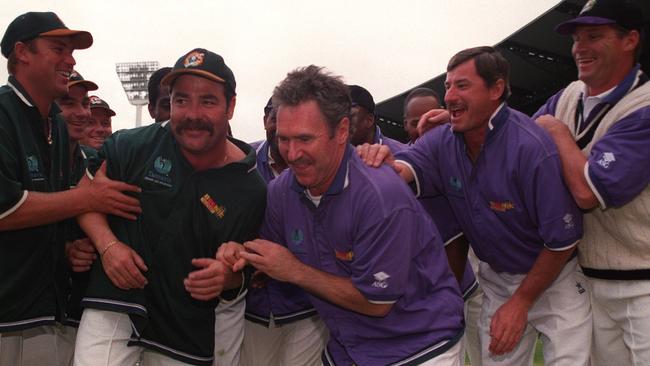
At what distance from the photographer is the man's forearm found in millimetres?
2553

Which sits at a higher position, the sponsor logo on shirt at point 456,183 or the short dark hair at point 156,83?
the short dark hair at point 156,83

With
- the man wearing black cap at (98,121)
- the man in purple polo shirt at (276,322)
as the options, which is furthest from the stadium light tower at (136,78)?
the man in purple polo shirt at (276,322)

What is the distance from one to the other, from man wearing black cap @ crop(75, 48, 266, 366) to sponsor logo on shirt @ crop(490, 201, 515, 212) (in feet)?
3.96

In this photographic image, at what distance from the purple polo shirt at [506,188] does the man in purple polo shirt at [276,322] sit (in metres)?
1.09

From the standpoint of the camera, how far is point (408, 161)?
3328 mm

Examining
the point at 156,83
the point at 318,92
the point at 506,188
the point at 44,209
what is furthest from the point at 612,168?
the point at 156,83

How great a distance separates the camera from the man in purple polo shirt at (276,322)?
366cm

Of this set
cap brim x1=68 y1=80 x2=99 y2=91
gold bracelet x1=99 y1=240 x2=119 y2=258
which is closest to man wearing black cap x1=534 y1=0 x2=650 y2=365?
gold bracelet x1=99 y1=240 x2=119 y2=258

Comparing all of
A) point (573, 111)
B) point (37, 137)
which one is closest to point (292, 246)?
point (37, 137)

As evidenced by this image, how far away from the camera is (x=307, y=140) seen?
8.25 ft

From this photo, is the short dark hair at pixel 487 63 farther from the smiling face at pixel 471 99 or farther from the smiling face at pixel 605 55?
the smiling face at pixel 605 55

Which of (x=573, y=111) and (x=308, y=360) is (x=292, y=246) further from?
(x=573, y=111)

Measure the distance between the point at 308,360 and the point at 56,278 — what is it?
1.74 meters

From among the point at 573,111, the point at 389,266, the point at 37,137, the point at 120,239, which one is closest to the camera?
the point at 389,266
